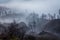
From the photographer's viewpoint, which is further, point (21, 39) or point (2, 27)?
point (2, 27)

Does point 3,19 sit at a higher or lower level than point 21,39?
higher

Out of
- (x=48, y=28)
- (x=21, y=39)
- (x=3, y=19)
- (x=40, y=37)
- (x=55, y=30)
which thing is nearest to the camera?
(x=21, y=39)

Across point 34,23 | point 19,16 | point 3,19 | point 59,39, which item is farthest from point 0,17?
point 59,39

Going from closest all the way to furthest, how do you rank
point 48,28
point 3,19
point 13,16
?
point 48,28 < point 3,19 < point 13,16

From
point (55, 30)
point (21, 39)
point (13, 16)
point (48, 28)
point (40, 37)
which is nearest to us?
point (21, 39)

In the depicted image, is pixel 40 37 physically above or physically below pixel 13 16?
below

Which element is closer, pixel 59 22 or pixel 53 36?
pixel 53 36

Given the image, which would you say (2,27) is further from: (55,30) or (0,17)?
(55,30)

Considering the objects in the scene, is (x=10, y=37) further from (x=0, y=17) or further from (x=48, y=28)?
(x=0, y=17)

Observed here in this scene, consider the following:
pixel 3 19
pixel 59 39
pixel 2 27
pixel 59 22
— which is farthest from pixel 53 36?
pixel 3 19
